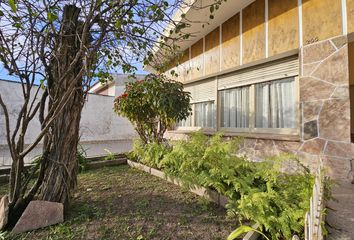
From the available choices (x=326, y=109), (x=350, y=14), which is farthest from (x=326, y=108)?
(x=350, y=14)

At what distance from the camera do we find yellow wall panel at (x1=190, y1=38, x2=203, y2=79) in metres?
7.45

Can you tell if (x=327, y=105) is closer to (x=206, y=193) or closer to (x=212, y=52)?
(x=206, y=193)

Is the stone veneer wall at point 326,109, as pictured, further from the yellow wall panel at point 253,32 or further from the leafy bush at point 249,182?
the leafy bush at point 249,182

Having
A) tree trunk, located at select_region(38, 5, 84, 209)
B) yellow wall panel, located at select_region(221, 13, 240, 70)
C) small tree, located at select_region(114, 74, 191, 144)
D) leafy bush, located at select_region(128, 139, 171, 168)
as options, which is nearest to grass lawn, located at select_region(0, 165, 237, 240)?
tree trunk, located at select_region(38, 5, 84, 209)

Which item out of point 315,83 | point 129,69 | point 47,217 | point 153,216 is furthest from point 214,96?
point 47,217

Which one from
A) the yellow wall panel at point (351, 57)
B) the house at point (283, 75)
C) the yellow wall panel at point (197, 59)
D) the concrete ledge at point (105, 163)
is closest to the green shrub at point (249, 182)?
the house at point (283, 75)

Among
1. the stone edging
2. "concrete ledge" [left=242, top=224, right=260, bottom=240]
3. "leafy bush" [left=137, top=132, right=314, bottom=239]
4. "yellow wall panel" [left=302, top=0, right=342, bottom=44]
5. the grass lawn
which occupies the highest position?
"yellow wall panel" [left=302, top=0, right=342, bottom=44]

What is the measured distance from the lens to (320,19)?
393 centimetres

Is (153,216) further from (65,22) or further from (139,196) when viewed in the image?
(65,22)

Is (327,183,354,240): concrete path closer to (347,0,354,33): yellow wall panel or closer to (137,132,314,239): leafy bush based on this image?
(137,132,314,239): leafy bush

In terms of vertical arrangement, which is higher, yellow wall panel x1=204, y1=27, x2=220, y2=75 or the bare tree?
yellow wall panel x1=204, y1=27, x2=220, y2=75

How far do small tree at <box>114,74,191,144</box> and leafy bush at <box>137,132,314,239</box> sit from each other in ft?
3.68

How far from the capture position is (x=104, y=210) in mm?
2625

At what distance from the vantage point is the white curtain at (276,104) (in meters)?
4.69
